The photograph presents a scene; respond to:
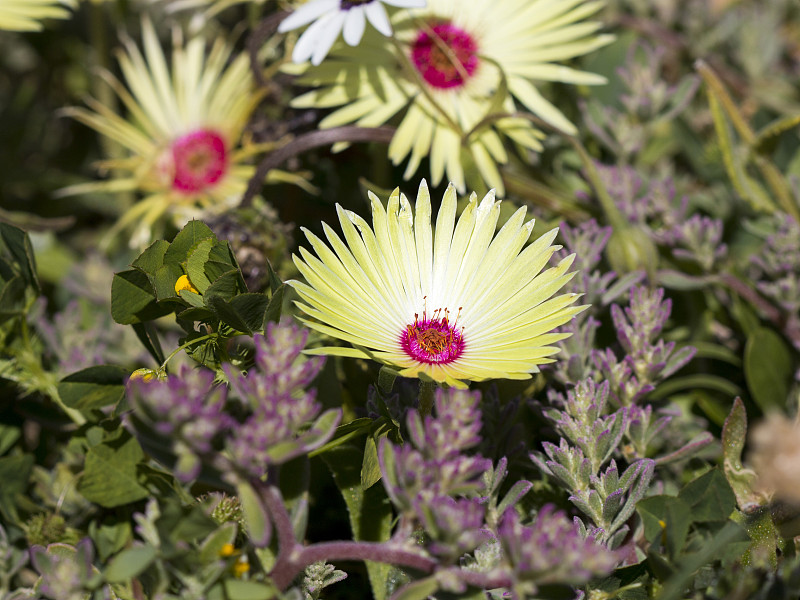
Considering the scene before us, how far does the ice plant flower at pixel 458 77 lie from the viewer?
125 cm

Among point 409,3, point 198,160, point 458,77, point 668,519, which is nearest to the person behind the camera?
point 668,519

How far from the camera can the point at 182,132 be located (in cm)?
170

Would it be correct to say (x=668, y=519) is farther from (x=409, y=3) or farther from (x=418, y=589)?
(x=409, y=3)

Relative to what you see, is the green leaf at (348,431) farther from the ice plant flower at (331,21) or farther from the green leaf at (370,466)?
the ice plant flower at (331,21)

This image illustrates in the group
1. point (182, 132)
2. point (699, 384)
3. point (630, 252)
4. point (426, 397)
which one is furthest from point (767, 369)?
point (182, 132)

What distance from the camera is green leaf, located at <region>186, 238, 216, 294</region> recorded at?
90 centimetres

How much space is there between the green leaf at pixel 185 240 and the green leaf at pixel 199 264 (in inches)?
0.4

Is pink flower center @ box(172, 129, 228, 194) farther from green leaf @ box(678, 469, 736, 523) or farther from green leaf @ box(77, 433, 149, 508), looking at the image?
green leaf @ box(678, 469, 736, 523)

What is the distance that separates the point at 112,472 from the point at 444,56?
33.7 inches

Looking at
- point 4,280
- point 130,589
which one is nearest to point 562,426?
point 130,589

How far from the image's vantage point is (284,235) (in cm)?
127

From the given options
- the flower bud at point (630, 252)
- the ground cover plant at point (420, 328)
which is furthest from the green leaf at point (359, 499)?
the flower bud at point (630, 252)

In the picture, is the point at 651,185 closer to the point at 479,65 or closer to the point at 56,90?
the point at 479,65

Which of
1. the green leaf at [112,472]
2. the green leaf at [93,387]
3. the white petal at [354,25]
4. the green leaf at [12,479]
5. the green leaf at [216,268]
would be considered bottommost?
the green leaf at [12,479]
